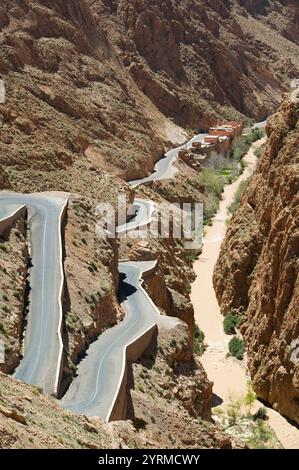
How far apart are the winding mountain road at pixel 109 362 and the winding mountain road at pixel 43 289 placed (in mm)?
975

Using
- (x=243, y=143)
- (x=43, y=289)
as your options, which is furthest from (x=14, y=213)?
(x=243, y=143)

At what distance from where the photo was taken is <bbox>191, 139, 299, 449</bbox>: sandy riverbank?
27.2 metres

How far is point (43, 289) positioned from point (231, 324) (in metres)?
13.8

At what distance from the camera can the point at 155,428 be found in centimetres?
1950

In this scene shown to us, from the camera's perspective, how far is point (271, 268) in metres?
31.3

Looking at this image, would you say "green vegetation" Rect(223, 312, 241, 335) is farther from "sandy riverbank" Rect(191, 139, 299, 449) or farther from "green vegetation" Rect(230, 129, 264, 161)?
"green vegetation" Rect(230, 129, 264, 161)

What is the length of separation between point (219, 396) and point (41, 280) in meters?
10.00

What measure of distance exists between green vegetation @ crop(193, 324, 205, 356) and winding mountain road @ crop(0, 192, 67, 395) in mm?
9462

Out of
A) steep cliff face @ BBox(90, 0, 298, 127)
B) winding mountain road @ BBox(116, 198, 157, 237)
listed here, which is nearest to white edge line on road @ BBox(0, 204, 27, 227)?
winding mountain road @ BBox(116, 198, 157, 237)

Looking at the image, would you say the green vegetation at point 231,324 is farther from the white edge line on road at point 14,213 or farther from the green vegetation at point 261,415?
the white edge line on road at point 14,213

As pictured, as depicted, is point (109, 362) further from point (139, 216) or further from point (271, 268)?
point (139, 216)

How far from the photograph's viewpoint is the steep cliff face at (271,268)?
28172 mm

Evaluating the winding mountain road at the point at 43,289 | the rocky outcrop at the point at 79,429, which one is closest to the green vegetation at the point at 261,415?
the rocky outcrop at the point at 79,429
